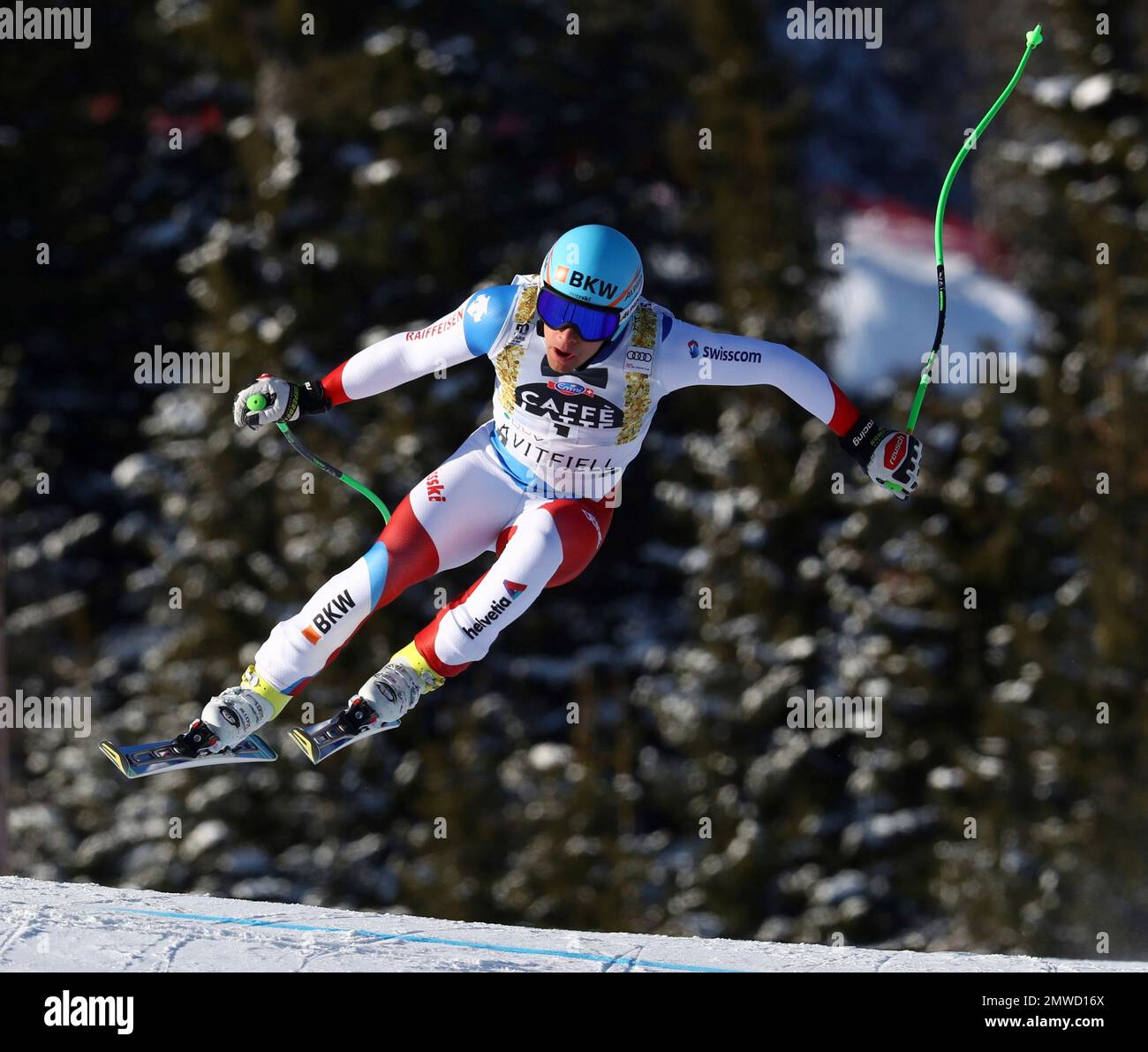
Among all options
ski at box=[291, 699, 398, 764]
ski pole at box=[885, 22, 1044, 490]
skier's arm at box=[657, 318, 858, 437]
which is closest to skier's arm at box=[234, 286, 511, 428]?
skier's arm at box=[657, 318, 858, 437]

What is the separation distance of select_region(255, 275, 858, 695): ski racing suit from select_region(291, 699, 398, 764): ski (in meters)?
0.21

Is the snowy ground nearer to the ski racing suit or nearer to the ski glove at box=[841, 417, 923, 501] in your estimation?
the ski racing suit

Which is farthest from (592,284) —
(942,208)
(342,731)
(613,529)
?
(613,529)

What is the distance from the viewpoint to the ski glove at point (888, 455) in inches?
316

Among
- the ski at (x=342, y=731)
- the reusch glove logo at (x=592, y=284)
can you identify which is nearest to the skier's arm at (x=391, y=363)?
the reusch glove logo at (x=592, y=284)

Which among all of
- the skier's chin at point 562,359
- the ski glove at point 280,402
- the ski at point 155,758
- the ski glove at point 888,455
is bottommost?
the ski at point 155,758

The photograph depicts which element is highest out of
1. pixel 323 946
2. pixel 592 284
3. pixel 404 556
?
pixel 592 284

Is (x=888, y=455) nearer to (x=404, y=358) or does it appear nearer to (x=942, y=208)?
(x=942, y=208)

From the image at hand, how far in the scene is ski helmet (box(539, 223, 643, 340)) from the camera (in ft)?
25.2

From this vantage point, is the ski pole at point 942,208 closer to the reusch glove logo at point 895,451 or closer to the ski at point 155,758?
the reusch glove logo at point 895,451

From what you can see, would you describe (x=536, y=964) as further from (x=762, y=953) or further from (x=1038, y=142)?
(x=1038, y=142)

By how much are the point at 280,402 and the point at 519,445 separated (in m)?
0.91

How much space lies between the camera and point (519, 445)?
815cm

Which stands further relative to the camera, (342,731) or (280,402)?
(280,402)
